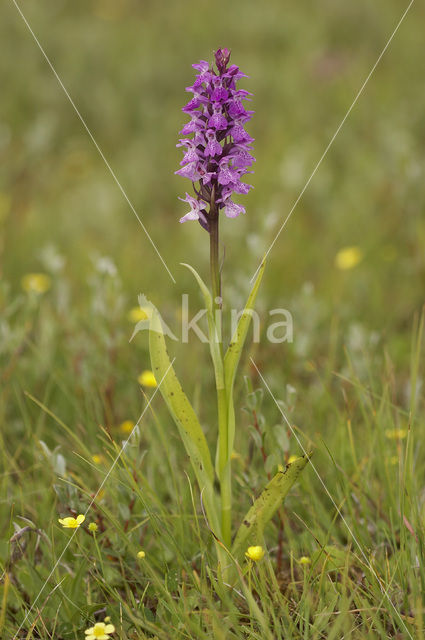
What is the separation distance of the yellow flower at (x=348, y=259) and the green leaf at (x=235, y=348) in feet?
7.64

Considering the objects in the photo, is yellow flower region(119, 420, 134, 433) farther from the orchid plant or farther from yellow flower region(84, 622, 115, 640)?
yellow flower region(84, 622, 115, 640)

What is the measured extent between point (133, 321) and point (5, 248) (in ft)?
4.39

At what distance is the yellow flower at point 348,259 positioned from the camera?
150 inches

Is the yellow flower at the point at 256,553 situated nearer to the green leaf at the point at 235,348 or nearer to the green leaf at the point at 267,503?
the green leaf at the point at 267,503

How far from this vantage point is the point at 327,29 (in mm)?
8906

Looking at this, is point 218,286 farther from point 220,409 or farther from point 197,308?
point 197,308

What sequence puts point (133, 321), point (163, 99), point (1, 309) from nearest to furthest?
1. point (1, 309)
2. point (133, 321)
3. point (163, 99)

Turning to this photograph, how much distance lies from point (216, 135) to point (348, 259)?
2468mm

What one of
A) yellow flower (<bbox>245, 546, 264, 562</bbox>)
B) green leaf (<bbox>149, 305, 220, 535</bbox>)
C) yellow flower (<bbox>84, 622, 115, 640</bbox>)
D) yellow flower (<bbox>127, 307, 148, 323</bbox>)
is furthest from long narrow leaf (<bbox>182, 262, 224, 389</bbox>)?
yellow flower (<bbox>127, 307, 148, 323</bbox>)

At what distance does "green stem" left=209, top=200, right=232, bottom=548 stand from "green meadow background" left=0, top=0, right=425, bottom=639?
10 centimetres

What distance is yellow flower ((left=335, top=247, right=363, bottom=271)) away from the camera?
3820 mm

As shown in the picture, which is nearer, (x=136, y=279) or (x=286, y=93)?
(x=136, y=279)

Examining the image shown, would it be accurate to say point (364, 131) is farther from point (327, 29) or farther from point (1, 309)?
point (1, 309)

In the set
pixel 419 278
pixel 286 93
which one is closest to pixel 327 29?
pixel 286 93
